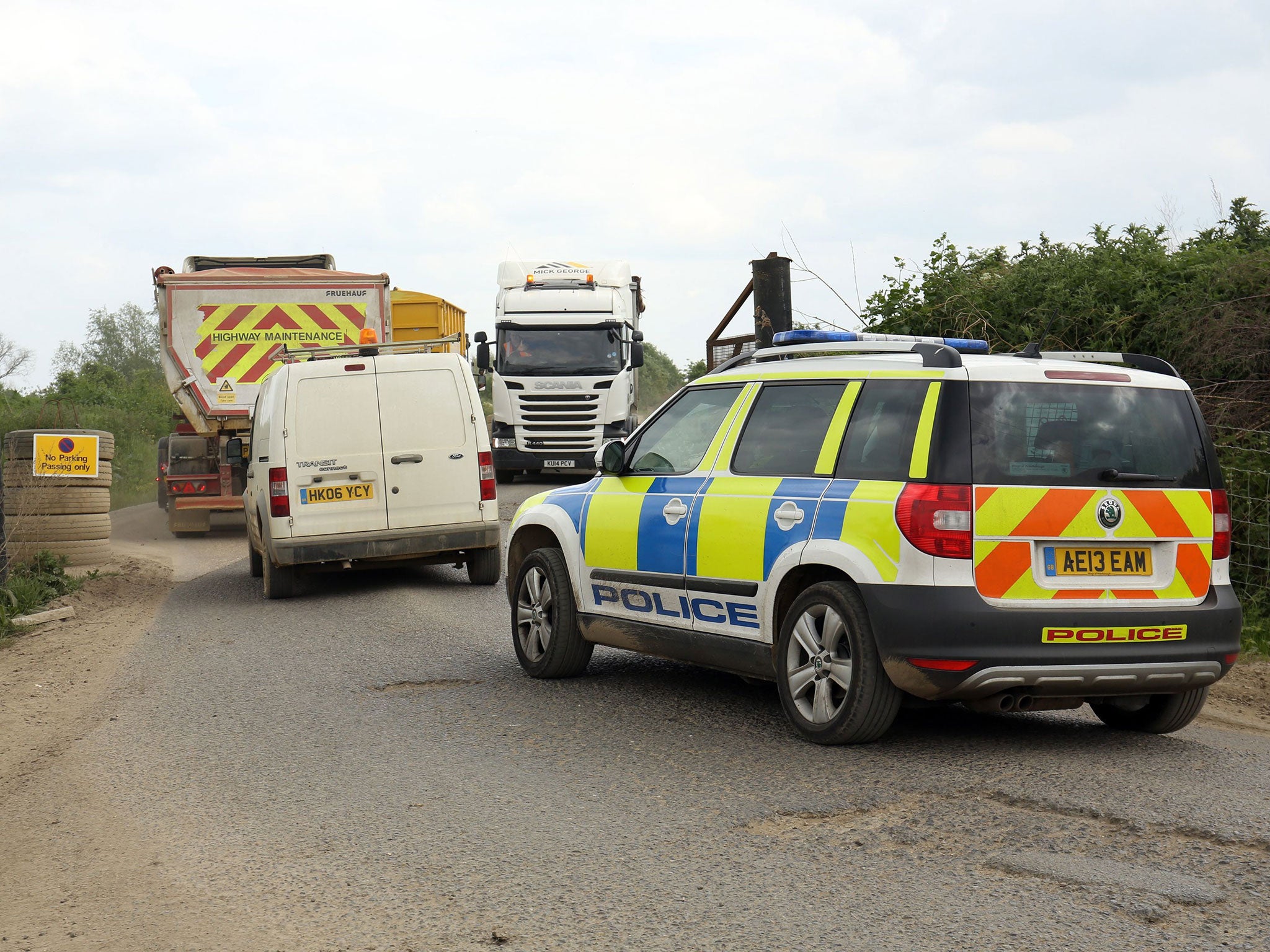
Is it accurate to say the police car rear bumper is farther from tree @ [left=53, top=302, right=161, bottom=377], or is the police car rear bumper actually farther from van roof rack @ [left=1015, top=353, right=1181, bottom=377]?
tree @ [left=53, top=302, right=161, bottom=377]

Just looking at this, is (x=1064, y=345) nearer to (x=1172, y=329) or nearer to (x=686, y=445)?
(x=1172, y=329)

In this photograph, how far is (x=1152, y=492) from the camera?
6137mm

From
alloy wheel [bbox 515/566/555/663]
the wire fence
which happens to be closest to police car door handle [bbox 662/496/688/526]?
alloy wheel [bbox 515/566/555/663]

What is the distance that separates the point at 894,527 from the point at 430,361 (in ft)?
25.3

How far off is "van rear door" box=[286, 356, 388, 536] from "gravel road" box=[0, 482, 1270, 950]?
447cm

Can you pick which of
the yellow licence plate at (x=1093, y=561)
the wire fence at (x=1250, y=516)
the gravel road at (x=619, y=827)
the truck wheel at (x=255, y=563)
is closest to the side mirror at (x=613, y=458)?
Result: the gravel road at (x=619, y=827)

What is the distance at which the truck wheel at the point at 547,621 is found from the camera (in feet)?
26.9

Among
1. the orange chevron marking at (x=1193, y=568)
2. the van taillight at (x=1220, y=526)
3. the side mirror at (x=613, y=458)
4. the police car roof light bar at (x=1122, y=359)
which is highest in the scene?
the police car roof light bar at (x=1122, y=359)

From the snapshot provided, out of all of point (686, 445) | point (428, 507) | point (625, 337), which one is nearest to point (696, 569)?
point (686, 445)

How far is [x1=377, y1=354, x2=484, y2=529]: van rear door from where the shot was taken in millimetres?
12867

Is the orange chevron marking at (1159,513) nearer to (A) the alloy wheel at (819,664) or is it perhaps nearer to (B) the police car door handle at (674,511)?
(A) the alloy wheel at (819,664)

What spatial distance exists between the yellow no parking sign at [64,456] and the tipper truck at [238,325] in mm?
3965

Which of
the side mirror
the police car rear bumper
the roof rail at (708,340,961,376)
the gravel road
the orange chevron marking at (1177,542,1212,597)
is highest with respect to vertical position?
the roof rail at (708,340,961,376)

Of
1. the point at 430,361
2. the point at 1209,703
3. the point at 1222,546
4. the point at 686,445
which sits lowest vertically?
the point at 1209,703
